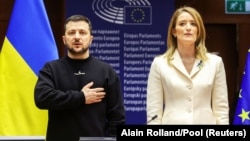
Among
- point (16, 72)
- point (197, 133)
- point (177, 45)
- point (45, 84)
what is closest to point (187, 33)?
point (177, 45)

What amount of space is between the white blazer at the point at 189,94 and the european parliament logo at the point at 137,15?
383 cm

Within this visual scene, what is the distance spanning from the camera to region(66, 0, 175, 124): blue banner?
21.6 feet

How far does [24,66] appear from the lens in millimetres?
3645

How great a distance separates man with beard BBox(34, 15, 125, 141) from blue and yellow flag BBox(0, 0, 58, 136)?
73 cm

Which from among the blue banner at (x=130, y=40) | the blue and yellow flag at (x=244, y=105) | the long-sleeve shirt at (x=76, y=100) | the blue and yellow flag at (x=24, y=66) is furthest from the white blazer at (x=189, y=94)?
the blue banner at (x=130, y=40)

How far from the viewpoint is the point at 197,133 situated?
1667 millimetres

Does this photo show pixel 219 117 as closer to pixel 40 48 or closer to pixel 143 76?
pixel 40 48

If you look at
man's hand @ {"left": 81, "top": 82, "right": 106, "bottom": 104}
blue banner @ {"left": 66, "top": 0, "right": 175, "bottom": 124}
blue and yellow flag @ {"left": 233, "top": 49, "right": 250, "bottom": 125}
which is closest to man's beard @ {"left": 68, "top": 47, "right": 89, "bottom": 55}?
man's hand @ {"left": 81, "top": 82, "right": 106, "bottom": 104}

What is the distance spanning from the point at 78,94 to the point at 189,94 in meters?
0.61

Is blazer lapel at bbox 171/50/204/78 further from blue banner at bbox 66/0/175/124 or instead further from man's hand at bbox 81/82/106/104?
blue banner at bbox 66/0/175/124

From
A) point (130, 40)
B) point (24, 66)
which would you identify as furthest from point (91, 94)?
point (130, 40)

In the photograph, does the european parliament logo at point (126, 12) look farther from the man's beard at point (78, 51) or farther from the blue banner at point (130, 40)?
the man's beard at point (78, 51)

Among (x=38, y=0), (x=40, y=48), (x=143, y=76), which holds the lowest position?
(x=143, y=76)

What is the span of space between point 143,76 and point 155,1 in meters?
0.99
